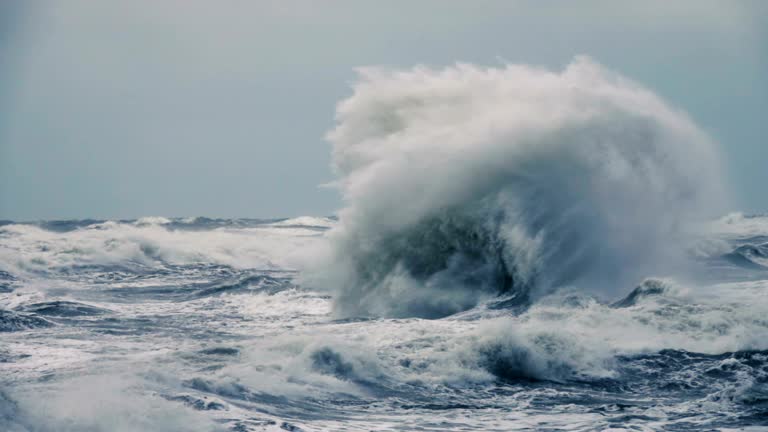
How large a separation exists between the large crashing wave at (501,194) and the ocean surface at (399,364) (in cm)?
120

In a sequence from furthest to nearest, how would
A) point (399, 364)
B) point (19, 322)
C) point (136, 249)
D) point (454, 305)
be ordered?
1. point (136, 249)
2. point (454, 305)
3. point (19, 322)
4. point (399, 364)

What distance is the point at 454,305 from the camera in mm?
14609

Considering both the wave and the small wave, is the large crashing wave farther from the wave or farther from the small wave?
the wave

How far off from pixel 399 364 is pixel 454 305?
521cm

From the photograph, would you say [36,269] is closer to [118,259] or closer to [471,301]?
[118,259]

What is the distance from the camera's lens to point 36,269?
27375 millimetres

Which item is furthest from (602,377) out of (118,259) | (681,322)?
(118,259)

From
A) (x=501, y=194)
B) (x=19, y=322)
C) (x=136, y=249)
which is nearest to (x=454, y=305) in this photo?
(x=501, y=194)

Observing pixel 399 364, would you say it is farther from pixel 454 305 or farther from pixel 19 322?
pixel 19 322

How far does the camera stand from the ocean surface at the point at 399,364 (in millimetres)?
7168

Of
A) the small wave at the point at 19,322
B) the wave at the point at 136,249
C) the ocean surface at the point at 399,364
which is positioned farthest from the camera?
the wave at the point at 136,249

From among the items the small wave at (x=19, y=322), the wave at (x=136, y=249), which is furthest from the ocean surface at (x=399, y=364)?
the wave at (x=136, y=249)

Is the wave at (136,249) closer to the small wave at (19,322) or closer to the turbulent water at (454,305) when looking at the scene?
the turbulent water at (454,305)

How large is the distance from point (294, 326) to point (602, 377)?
618 cm
